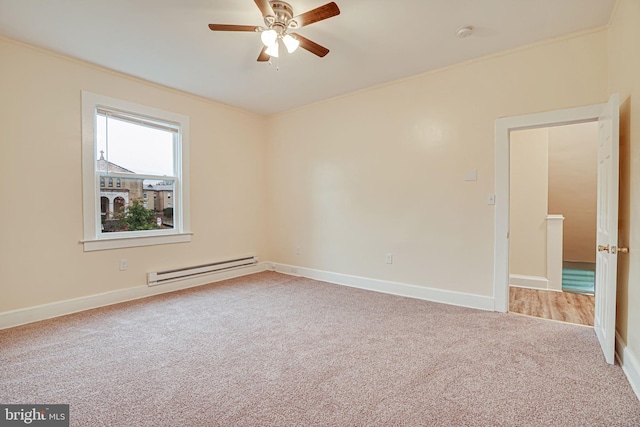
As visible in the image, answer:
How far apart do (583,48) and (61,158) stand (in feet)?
16.9

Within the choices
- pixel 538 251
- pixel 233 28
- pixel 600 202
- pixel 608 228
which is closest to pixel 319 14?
pixel 233 28

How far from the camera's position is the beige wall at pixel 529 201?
14.1 feet

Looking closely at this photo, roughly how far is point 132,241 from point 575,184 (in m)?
8.18

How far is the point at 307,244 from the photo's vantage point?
4.93 m

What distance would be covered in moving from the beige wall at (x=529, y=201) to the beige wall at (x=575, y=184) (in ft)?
9.51

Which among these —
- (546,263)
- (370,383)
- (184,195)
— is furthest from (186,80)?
(546,263)

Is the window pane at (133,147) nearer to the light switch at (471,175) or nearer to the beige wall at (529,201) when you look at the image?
the light switch at (471,175)

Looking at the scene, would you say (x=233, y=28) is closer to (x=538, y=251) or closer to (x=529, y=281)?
(x=538, y=251)

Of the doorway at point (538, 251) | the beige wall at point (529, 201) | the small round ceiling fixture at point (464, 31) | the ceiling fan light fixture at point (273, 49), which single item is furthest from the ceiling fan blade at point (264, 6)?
the beige wall at point (529, 201)

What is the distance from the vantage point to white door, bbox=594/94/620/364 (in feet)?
6.97

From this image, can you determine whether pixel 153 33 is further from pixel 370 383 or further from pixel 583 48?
pixel 583 48

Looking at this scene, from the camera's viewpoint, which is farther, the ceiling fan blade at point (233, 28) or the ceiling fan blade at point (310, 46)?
the ceiling fan blade at point (310, 46)

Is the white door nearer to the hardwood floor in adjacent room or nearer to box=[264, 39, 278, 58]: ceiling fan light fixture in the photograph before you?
the hardwood floor in adjacent room

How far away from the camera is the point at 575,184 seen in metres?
6.50
